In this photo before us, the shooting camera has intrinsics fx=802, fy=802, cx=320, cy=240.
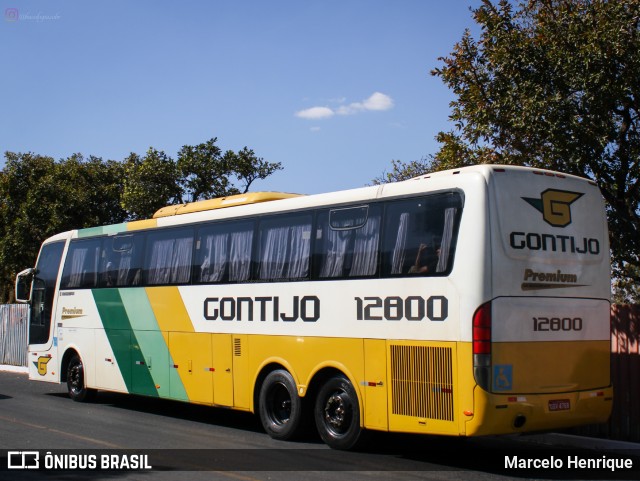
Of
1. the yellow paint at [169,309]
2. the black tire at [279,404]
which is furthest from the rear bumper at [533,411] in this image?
the yellow paint at [169,309]

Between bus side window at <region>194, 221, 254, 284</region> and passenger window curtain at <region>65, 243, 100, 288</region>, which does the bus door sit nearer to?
passenger window curtain at <region>65, 243, 100, 288</region>

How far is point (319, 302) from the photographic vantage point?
1130 centimetres

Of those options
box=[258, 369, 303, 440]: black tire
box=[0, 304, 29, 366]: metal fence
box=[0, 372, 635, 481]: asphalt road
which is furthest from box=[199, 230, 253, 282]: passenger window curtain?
box=[0, 304, 29, 366]: metal fence

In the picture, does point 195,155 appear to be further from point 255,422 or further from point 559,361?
point 559,361

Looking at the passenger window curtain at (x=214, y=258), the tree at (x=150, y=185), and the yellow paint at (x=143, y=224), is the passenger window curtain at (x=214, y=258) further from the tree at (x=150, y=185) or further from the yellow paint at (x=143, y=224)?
the tree at (x=150, y=185)

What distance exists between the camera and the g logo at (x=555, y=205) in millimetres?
9844

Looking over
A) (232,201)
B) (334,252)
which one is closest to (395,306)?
(334,252)

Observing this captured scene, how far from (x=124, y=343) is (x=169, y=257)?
2279mm

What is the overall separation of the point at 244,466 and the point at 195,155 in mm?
20601

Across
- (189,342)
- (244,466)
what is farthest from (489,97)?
(244,466)

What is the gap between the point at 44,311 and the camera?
1806cm

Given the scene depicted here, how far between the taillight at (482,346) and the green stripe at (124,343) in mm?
7441

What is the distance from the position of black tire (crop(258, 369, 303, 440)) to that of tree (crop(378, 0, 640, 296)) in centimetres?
570

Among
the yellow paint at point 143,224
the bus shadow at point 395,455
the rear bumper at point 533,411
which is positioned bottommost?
the bus shadow at point 395,455
